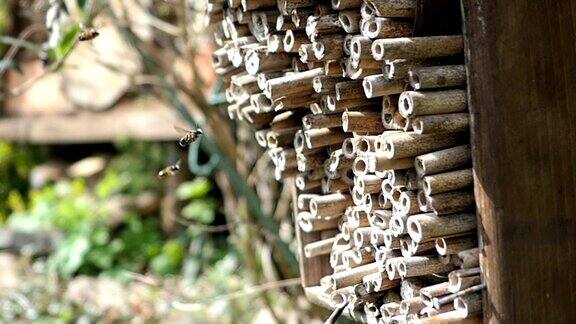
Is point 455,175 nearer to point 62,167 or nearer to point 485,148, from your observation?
point 485,148

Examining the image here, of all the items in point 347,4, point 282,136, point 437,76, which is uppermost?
point 347,4

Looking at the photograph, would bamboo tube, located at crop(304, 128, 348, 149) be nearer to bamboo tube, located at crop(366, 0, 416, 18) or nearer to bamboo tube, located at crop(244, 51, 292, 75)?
bamboo tube, located at crop(244, 51, 292, 75)

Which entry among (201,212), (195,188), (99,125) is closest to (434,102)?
(195,188)

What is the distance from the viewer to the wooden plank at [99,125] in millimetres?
4926

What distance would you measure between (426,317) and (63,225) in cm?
413

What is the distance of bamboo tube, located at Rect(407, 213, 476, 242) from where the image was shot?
4.53 ft

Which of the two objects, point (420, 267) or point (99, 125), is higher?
point (420, 267)

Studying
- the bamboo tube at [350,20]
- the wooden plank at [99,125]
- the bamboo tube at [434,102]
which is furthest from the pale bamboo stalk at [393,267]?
the wooden plank at [99,125]

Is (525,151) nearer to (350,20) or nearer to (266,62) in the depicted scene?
(350,20)

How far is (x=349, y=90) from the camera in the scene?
1.49 metres

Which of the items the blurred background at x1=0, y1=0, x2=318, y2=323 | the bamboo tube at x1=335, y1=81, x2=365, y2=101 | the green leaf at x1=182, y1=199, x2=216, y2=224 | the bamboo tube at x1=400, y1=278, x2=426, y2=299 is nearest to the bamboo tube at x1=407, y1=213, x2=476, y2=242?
the bamboo tube at x1=400, y1=278, x2=426, y2=299

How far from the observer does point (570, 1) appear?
1.36 m

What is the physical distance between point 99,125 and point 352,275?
12.7 ft

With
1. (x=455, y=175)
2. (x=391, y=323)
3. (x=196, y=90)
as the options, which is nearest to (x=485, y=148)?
(x=455, y=175)
